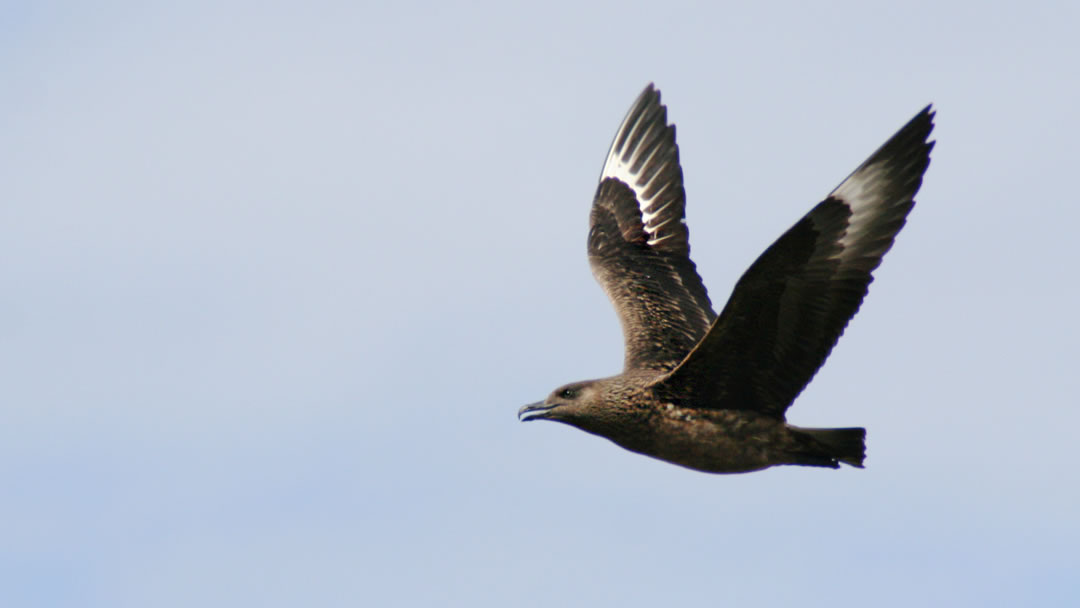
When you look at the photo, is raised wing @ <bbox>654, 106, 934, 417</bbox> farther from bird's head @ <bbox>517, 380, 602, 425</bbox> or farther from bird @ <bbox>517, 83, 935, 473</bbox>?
bird's head @ <bbox>517, 380, 602, 425</bbox>

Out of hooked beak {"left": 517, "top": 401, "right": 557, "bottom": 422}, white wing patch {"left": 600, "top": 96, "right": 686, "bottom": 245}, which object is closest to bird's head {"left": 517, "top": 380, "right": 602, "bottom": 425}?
hooked beak {"left": 517, "top": 401, "right": 557, "bottom": 422}

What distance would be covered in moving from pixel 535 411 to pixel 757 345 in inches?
68.3

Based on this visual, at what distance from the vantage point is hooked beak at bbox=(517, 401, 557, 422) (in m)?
10.3

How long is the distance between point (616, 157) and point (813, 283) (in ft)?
15.3

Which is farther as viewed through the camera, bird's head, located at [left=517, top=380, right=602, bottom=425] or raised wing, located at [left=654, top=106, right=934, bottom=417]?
bird's head, located at [left=517, top=380, right=602, bottom=425]

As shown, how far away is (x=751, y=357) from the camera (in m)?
9.38

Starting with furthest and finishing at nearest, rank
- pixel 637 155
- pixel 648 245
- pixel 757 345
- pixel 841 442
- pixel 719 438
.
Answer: pixel 637 155 → pixel 648 245 → pixel 719 438 → pixel 841 442 → pixel 757 345

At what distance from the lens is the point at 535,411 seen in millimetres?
10359

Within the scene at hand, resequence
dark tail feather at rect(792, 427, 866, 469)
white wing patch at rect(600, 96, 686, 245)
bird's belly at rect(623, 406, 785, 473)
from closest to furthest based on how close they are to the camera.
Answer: dark tail feather at rect(792, 427, 866, 469) → bird's belly at rect(623, 406, 785, 473) → white wing patch at rect(600, 96, 686, 245)

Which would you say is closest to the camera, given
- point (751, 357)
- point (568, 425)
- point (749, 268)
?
point (749, 268)

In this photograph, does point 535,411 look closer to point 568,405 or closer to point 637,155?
point 568,405

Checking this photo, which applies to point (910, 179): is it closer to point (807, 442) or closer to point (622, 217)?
point (807, 442)

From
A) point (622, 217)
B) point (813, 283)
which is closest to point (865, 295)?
point (813, 283)

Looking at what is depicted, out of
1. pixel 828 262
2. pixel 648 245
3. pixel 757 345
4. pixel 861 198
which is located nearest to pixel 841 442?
pixel 757 345
